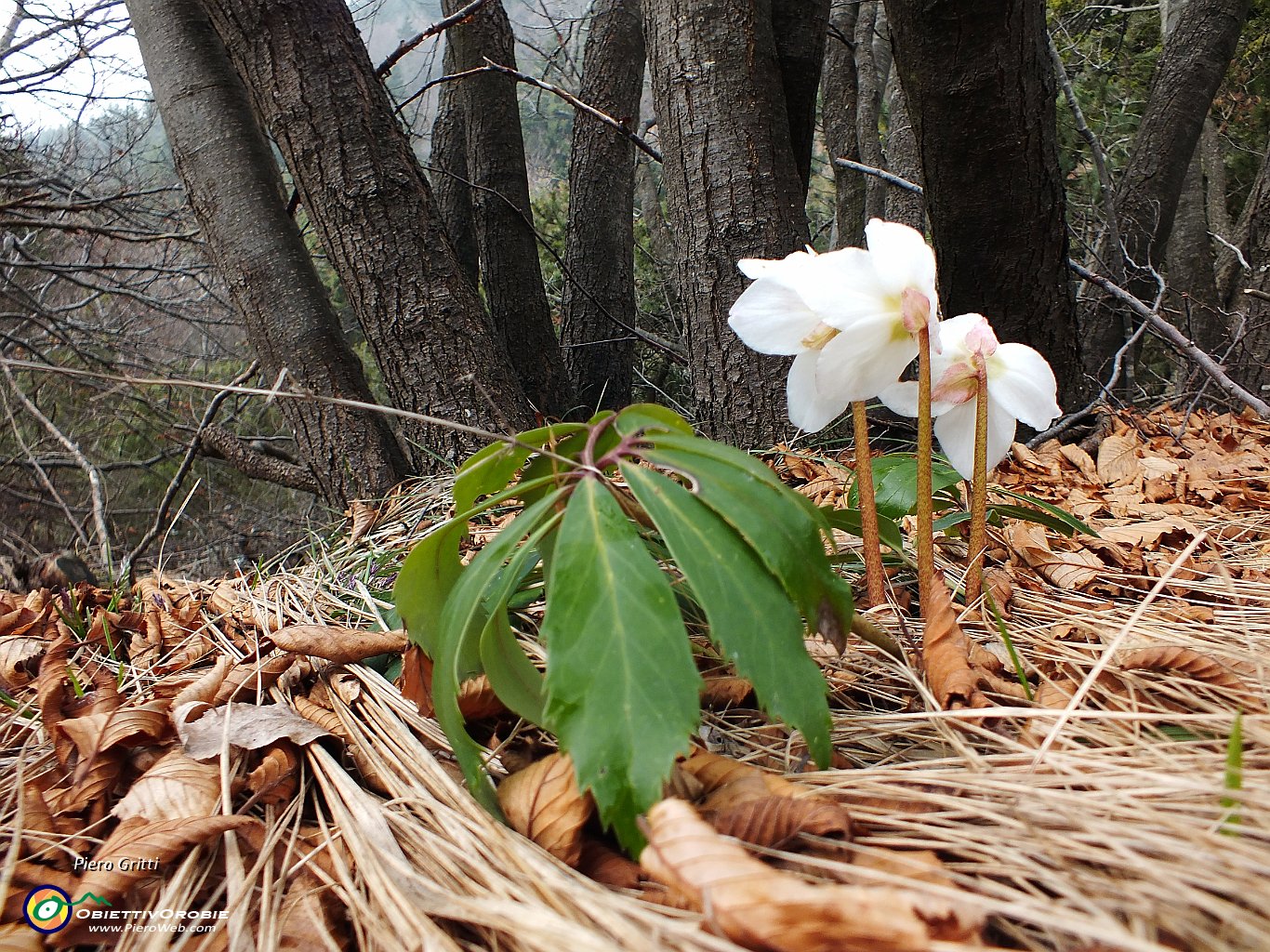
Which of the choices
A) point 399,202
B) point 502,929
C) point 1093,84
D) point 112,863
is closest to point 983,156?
point 399,202

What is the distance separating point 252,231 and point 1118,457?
2.38 meters

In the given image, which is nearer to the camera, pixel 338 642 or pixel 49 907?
pixel 49 907

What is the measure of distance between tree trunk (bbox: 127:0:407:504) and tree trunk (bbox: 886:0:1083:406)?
1.68 metres

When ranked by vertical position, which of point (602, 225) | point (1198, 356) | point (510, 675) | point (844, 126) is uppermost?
point (844, 126)

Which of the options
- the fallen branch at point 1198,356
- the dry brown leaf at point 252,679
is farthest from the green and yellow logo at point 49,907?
the fallen branch at point 1198,356

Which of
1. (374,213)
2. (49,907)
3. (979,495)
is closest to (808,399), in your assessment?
(979,495)

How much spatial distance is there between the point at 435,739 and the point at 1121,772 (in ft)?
2.14

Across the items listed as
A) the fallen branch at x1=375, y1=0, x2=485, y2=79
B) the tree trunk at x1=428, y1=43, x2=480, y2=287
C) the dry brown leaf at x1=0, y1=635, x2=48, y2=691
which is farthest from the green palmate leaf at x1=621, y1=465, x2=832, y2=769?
the tree trunk at x1=428, y1=43, x2=480, y2=287

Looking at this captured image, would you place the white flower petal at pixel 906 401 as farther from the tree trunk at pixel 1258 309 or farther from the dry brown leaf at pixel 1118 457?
the tree trunk at pixel 1258 309

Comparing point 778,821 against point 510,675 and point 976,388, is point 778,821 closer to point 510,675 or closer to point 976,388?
point 510,675

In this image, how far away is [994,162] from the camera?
182cm

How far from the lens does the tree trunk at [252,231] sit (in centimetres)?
215

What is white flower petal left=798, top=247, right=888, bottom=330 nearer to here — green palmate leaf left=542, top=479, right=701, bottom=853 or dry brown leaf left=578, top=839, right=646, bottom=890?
green palmate leaf left=542, top=479, right=701, bottom=853

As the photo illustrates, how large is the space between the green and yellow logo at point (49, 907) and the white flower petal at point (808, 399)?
2.70ft
